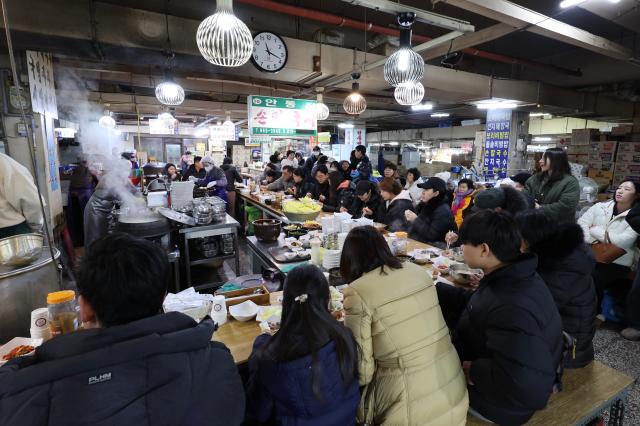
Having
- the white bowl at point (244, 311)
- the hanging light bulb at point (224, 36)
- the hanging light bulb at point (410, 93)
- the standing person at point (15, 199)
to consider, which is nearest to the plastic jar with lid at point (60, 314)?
the white bowl at point (244, 311)

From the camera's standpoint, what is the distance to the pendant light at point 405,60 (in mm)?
3143

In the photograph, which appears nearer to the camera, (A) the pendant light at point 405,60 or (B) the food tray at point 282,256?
(B) the food tray at point 282,256

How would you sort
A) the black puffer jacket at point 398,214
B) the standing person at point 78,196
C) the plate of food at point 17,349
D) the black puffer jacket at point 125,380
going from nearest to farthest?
the black puffer jacket at point 125,380
the plate of food at point 17,349
the black puffer jacket at point 398,214
the standing person at point 78,196

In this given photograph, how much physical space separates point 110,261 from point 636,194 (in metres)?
5.26

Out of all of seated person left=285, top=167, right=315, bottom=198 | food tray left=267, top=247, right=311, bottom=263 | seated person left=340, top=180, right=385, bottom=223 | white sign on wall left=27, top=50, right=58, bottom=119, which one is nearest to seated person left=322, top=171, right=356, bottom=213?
seated person left=340, top=180, right=385, bottom=223

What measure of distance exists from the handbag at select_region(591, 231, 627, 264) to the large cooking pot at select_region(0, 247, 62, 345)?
17.1 feet

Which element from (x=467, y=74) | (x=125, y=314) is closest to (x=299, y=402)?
(x=125, y=314)

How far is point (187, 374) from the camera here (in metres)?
1.06

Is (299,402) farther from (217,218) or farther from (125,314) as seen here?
(217,218)

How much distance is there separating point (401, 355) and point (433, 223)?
270 centimetres

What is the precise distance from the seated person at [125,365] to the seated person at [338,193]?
4.28 metres

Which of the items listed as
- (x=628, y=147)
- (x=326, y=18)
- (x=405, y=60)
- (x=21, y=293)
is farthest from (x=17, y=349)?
(x=628, y=147)

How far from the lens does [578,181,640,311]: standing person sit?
12.5 ft

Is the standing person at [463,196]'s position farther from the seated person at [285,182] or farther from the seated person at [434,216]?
the seated person at [285,182]
